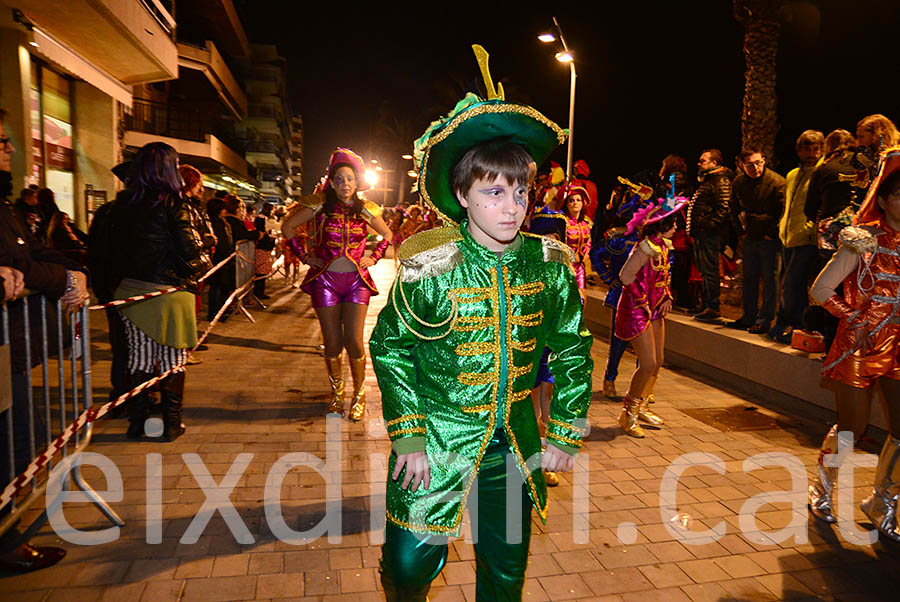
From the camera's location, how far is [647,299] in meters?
5.88

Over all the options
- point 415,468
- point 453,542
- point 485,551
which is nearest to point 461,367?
point 415,468

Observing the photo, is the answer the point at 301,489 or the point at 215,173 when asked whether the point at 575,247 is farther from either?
the point at 215,173

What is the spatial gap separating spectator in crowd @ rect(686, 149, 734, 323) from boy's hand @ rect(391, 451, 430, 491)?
835cm

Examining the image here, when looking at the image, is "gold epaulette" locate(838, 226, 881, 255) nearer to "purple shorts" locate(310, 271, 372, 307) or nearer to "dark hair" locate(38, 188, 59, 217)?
"purple shorts" locate(310, 271, 372, 307)

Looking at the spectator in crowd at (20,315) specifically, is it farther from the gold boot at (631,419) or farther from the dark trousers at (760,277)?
the dark trousers at (760,277)

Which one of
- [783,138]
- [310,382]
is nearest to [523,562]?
[310,382]

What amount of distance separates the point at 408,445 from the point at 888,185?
3.71m

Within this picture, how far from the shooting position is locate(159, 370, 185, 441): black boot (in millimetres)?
5219

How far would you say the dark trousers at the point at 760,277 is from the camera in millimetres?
8586

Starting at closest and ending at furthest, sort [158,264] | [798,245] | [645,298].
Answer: [158,264] → [645,298] → [798,245]

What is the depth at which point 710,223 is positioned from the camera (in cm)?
961

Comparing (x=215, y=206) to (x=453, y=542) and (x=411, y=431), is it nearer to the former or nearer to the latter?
(x=453, y=542)

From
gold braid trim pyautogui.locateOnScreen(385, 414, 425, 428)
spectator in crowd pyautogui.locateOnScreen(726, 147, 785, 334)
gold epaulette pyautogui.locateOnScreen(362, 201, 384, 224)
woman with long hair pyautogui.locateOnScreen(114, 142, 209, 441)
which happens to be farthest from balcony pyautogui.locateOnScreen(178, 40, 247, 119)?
gold braid trim pyautogui.locateOnScreen(385, 414, 425, 428)

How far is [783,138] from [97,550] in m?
24.5
